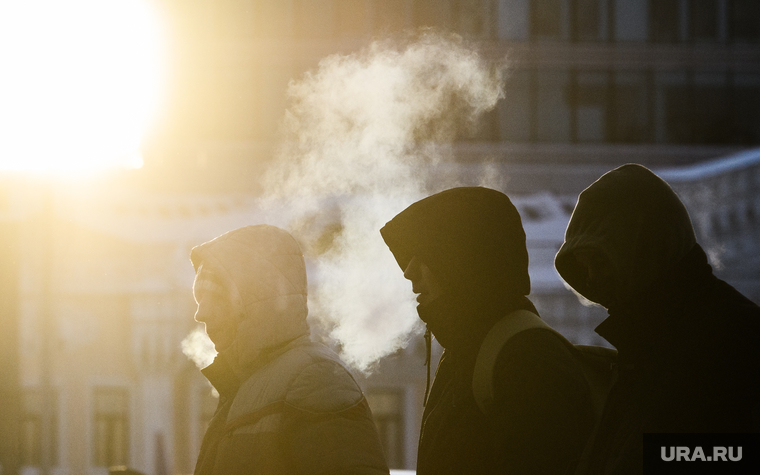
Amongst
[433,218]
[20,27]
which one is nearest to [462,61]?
[20,27]

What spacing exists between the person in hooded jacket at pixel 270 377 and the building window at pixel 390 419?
1234 cm

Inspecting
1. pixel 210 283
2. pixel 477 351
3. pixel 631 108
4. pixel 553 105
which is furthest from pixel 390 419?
pixel 477 351

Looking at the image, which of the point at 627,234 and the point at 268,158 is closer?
the point at 627,234

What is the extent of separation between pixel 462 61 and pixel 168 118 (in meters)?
6.55

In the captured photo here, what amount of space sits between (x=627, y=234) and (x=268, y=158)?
1698 centimetres

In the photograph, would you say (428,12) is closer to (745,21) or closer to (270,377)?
(745,21)

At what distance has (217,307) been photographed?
3.00 m

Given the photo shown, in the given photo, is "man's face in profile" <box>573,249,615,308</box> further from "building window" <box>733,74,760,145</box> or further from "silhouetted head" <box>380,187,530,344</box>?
"building window" <box>733,74,760,145</box>

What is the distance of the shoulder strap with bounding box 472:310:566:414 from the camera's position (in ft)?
7.95

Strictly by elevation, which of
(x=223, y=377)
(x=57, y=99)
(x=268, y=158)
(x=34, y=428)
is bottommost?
(x=34, y=428)

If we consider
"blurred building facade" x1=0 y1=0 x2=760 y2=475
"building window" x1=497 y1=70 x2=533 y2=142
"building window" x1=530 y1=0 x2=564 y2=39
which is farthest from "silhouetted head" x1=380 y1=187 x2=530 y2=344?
"building window" x1=530 y1=0 x2=564 y2=39

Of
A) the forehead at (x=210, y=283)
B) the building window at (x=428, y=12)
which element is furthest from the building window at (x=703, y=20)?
the forehead at (x=210, y=283)

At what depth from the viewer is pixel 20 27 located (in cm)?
837

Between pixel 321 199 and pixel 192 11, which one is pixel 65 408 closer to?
pixel 321 199
